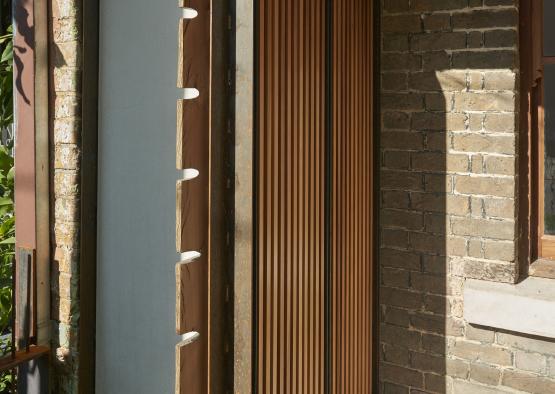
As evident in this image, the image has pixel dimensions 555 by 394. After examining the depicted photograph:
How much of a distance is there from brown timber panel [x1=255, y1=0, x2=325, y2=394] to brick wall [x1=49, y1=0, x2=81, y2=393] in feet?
3.56

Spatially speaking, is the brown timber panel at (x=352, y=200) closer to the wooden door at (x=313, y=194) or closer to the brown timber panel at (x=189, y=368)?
the wooden door at (x=313, y=194)

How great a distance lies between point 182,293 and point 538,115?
175 centimetres

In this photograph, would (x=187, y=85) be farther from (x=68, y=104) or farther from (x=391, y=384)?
(x=391, y=384)

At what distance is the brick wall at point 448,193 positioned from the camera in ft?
8.25

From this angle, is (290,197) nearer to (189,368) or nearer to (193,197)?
(193,197)

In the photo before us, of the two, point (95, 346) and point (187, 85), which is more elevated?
point (187, 85)

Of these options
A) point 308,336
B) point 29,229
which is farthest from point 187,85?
point 29,229

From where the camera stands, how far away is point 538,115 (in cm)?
257

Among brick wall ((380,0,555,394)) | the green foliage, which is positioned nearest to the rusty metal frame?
the green foliage

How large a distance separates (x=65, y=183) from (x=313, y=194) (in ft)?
3.80

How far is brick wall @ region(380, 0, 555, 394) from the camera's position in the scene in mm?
2516

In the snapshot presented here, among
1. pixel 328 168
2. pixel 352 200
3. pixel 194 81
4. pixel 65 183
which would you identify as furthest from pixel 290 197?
pixel 65 183

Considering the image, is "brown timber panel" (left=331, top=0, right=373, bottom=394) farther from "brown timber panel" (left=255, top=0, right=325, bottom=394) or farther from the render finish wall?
the render finish wall

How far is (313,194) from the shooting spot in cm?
209
